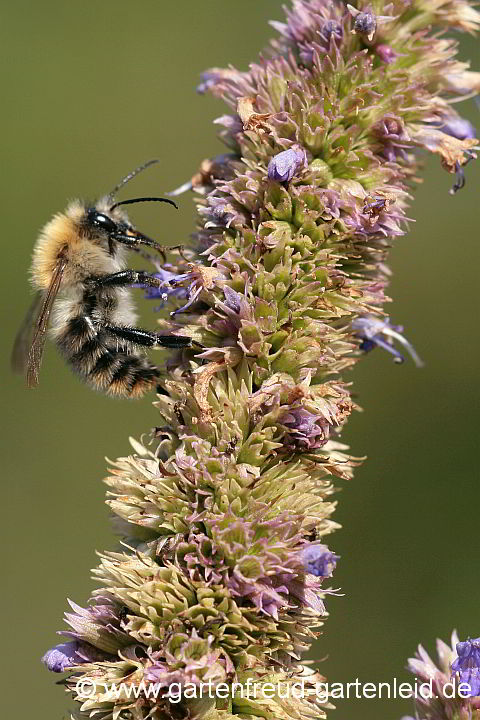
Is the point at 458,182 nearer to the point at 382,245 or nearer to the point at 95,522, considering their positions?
the point at 382,245

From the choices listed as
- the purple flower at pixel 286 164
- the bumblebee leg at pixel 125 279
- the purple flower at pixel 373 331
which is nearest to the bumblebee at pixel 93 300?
the bumblebee leg at pixel 125 279

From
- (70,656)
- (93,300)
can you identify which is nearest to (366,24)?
(93,300)

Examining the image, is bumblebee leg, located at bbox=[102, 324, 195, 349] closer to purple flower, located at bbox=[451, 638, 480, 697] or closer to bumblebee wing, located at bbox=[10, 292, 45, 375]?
bumblebee wing, located at bbox=[10, 292, 45, 375]

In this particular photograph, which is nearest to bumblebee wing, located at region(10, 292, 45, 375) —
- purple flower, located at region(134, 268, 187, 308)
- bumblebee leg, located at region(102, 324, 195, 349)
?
bumblebee leg, located at region(102, 324, 195, 349)

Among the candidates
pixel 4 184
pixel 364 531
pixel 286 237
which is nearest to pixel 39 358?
pixel 286 237

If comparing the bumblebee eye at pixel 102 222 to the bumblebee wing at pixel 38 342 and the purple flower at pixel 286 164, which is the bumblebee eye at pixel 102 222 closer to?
the bumblebee wing at pixel 38 342

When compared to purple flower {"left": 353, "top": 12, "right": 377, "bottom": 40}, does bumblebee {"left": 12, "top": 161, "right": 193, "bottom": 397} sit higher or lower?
lower

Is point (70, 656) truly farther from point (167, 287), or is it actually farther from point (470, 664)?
point (167, 287)
